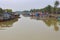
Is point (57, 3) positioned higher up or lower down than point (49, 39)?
higher up

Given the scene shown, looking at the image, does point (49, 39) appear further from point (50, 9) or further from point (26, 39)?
point (50, 9)

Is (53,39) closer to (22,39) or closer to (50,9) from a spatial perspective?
(22,39)

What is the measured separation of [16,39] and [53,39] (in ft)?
4.94

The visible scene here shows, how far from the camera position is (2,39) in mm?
6742

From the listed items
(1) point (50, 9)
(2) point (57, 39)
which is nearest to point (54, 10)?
(1) point (50, 9)

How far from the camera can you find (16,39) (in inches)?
262

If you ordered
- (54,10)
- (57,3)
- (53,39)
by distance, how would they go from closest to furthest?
(53,39) → (57,3) → (54,10)

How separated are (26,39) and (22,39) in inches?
6.6

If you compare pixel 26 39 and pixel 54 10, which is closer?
pixel 26 39

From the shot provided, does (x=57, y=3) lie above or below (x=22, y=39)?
above

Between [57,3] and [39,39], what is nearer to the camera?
[39,39]

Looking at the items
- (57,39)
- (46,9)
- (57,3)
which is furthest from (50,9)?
(57,39)

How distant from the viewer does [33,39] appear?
664 centimetres

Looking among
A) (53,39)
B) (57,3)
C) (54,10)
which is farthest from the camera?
(54,10)
